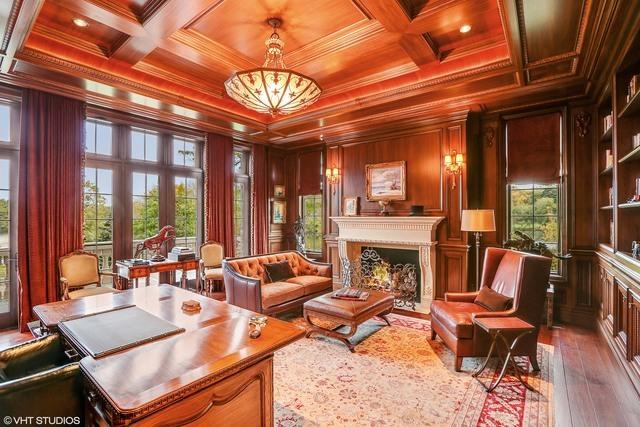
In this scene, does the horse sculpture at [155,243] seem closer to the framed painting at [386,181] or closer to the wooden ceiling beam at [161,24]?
the wooden ceiling beam at [161,24]

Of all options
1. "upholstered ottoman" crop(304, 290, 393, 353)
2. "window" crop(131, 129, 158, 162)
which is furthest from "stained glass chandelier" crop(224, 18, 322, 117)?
"window" crop(131, 129, 158, 162)

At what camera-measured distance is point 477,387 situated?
9.01 feet

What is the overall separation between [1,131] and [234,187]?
134 inches

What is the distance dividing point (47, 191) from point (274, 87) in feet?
10.6

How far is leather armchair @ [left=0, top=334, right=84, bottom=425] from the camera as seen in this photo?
130cm

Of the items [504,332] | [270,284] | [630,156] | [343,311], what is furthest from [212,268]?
[630,156]

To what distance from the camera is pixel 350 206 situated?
6.19 meters

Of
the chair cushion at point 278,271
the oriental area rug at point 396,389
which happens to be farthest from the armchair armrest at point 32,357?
the chair cushion at point 278,271

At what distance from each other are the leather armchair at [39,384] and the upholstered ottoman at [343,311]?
2404 mm

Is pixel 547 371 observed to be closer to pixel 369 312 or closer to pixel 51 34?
pixel 369 312

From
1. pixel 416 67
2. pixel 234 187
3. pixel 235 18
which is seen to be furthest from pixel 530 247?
pixel 234 187

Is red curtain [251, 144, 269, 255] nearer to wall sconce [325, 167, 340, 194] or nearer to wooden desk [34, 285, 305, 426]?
wall sconce [325, 167, 340, 194]

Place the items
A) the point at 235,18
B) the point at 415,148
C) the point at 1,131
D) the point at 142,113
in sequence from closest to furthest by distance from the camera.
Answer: the point at 235,18 → the point at 1,131 → the point at 142,113 → the point at 415,148

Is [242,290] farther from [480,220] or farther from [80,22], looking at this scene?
[80,22]
